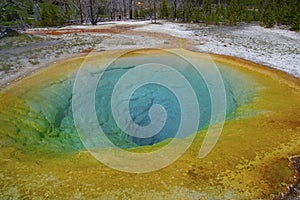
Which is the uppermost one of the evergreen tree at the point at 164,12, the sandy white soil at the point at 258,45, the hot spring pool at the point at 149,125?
the evergreen tree at the point at 164,12

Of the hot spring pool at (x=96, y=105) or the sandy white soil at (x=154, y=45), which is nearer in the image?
the hot spring pool at (x=96, y=105)

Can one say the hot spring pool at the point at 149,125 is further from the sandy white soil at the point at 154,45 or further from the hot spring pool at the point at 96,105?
the sandy white soil at the point at 154,45

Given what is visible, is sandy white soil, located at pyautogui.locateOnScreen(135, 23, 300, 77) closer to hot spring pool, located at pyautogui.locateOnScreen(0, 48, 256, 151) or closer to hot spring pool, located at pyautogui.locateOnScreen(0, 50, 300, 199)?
hot spring pool, located at pyautogui.locateOnScreen(0, 50, 300, 199)

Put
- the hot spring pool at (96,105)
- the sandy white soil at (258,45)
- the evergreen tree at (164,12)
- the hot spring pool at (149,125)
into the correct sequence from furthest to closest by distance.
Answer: the evergreen tree at (164,12) < the sandy white soil at (258,45) < the hot spring pool at (96,105) < the hot spring pool at (149,125)

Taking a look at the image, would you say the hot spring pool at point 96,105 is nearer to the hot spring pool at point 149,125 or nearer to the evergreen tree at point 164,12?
the hot spring pool at point 149,125

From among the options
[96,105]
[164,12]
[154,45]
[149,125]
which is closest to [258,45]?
[154,45]

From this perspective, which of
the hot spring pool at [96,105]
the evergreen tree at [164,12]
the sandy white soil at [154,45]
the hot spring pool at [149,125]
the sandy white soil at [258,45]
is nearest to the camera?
the hot spring pool at [149,125]

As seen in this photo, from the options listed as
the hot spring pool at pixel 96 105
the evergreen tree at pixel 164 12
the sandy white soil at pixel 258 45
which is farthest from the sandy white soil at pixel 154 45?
the evergreen tree at pixel 164 12

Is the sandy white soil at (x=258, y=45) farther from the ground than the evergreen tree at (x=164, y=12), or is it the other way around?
the evergreen tree at (x=164, y=12)
